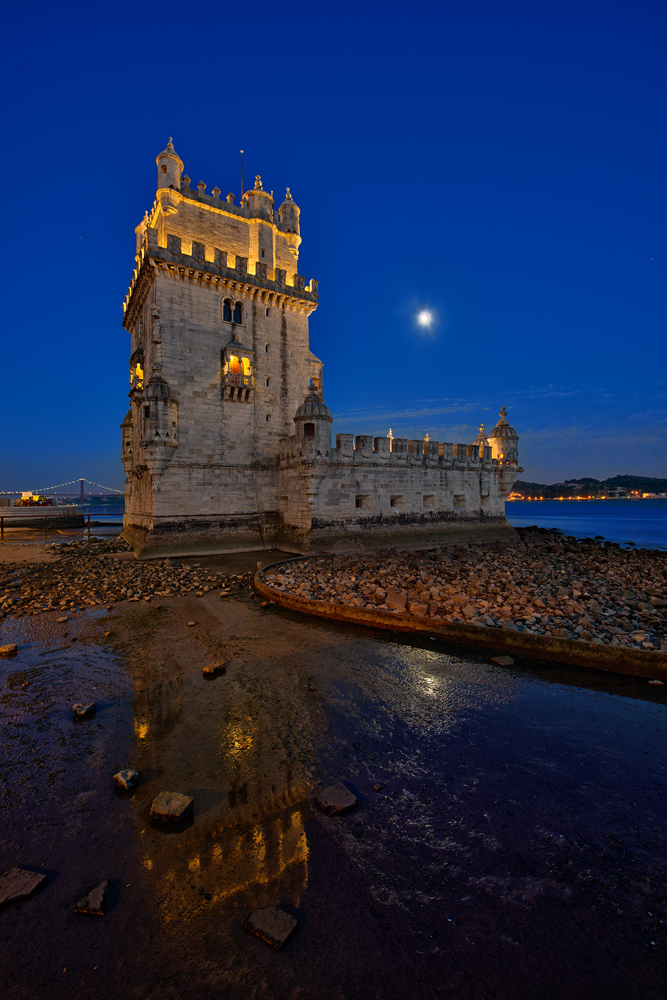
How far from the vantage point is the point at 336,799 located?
3.66 meters

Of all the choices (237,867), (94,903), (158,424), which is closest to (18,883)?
(94,903)

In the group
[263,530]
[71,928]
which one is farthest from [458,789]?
[263,530]

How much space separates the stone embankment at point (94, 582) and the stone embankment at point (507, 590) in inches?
97.9

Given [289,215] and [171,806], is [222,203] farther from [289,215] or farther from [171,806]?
[171,806]

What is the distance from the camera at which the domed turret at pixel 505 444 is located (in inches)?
952

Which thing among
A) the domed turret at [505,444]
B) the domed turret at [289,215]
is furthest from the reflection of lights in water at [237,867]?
the domed turret at [289,215]

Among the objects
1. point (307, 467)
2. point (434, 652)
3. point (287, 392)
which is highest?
point (287, 392)

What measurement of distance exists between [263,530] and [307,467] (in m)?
4.74

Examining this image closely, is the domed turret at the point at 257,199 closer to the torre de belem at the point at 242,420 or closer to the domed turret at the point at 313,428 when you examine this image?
the torre de belem at the point at 242,420

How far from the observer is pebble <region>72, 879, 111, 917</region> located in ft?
8.59

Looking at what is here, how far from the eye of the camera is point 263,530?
19.3m

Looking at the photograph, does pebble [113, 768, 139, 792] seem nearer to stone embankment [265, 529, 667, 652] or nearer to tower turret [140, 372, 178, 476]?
stone embankment [265, 529, 667, 652]

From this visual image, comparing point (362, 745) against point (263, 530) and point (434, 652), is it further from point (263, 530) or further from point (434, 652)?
point (263, 530)

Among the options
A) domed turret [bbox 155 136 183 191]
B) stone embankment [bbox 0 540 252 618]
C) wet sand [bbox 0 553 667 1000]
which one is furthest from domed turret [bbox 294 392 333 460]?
domed turret [bbox 155 136 183 191]
